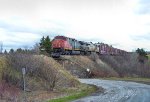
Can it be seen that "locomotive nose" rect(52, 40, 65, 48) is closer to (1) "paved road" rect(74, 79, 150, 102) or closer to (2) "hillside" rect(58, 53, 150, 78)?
(2) "hillside" rect(58, 53, 150, 78)

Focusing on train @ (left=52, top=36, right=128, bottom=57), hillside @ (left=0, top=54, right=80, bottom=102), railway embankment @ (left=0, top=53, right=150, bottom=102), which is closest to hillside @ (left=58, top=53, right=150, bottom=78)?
train @ (left=52, top=36, right=128, bottom=57)

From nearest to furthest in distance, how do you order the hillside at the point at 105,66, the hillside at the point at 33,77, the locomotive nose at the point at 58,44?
the hillside at the point at 33,77
the locomotive nose at the point at 58,44
the hillside at the point at 105,66

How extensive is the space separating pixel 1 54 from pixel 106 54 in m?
64.6

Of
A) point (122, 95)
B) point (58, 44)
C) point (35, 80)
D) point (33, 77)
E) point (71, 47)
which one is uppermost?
point (58, 44)

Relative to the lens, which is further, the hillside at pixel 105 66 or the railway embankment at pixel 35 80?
the hillside at pixel 105 66

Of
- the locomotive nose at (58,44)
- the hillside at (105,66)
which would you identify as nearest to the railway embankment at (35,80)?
the locomotive nose at (58,44)

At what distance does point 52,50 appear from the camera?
224 ft

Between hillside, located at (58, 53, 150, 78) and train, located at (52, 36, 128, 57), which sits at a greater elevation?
train, located at (52, 36, 128, 57)

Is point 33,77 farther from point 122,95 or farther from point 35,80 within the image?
point 122,95

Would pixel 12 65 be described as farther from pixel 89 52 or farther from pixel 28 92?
pixel 89 52

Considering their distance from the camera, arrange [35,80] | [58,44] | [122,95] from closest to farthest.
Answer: [122,95] < [35,80] < [58,44]

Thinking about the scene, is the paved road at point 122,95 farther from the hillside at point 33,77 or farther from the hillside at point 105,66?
the hillside at point 105,66

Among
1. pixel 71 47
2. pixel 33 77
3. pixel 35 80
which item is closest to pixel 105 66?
pixel 71 47

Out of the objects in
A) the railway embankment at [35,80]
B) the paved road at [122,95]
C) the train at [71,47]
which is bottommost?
the paved road at [122,95]
